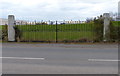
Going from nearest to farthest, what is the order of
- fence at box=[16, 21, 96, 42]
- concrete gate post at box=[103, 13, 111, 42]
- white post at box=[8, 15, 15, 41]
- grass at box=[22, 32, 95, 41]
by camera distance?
concrete gate post at box=[103, 13, 111, 42], fence at box=[16, 21, 96, 42], grass at box=[22, 32, 95, 41], white post at box=[8, 15, 15, 41]

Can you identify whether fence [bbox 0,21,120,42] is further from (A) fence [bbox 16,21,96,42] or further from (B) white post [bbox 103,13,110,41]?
(B) white post [bbox 103,13,110,41]

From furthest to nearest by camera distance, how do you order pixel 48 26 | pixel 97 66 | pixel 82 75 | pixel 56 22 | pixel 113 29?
pixel 48 26, pixel 56 22, pixel 113 29, pixel 97 66, pixel 82 75

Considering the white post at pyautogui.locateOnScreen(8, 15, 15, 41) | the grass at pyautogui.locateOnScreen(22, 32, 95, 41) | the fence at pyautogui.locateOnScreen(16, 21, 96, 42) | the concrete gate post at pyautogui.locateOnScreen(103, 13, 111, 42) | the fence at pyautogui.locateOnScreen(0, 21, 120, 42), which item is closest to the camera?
the concrete gate post at pyautogui.locateOnScreen(103, 13, 111, 42)

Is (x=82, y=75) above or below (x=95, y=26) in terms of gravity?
below

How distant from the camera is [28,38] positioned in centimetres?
1530

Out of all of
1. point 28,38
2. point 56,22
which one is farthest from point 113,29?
→ point 28,38

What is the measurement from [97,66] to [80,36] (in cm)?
872

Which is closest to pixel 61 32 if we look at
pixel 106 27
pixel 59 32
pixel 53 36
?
pixel 59 32

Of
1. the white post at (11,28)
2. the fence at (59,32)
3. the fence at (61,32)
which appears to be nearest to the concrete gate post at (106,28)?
the fence at (61,32)

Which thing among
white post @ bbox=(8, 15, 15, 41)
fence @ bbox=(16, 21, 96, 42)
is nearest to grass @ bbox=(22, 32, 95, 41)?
fence @ bbox=(16, 21, 96, 42)

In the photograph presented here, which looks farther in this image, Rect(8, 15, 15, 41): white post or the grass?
Rect(8, 15, 15, 41): white post

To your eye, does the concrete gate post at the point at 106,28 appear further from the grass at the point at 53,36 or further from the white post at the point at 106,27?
the grass at the point at 53,36

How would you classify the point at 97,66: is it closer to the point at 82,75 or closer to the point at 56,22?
the point at 82,75

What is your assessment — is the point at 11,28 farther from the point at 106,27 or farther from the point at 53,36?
the point at 106,27
